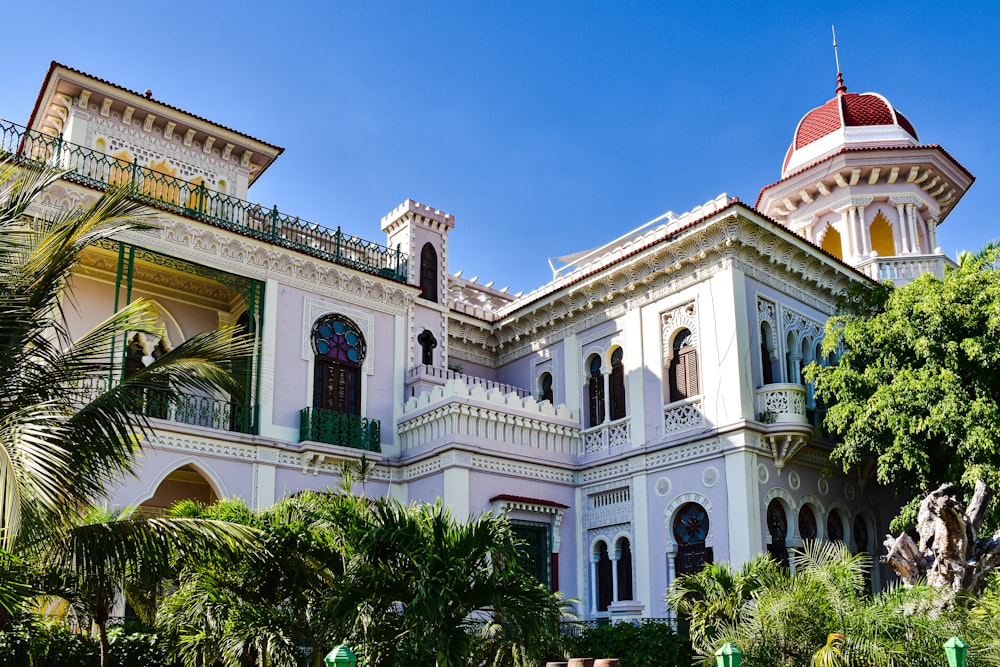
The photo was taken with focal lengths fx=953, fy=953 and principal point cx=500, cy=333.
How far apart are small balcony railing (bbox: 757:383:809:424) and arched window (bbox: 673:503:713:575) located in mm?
2083

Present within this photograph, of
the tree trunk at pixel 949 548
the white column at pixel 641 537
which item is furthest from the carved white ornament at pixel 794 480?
the tree trunk at pixel 949 548

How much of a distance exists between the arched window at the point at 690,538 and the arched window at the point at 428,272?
24.7 ft

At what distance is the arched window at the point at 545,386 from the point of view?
21.7m

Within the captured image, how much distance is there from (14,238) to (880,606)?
9.59m

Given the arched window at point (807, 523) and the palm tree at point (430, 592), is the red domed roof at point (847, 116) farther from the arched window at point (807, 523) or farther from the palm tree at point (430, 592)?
the palm tree at point (430, 592)

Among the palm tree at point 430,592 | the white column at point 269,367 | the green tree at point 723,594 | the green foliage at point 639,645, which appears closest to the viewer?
the palm tree at point 430,592

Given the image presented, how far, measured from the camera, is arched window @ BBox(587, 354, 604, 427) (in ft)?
66.2

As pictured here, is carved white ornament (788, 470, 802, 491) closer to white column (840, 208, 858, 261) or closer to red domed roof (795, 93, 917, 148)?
white column (840, 208, 858, 261)

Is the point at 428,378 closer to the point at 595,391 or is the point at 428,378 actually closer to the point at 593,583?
the point at 595,391

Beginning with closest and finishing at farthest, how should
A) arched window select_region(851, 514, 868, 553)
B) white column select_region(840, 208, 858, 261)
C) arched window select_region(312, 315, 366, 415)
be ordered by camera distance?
1. arched window select_region(312, 315, 366, 415)
2. arched window select_region(851, 514, 868, 553)
3. white column select_region(840, 208, 858, 261)

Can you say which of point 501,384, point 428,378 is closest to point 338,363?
point 428,378

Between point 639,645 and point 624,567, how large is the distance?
411 centimetres

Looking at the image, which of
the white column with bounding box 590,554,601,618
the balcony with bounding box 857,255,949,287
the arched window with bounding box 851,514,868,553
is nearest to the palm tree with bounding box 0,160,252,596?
the white column with bounding box 590,554,601,618

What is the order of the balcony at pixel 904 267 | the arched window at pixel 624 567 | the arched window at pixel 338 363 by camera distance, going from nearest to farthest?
the arched window at pixel 624 567
the arched window at pixel 338 363
the balcony at pixel 904 267
